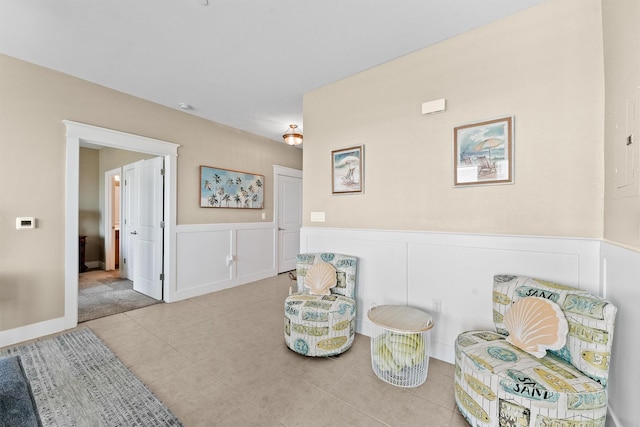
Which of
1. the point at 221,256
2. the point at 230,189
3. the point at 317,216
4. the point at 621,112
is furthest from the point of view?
the point at 230,189

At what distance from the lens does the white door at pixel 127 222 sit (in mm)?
4391

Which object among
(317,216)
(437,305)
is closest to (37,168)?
(317,216)

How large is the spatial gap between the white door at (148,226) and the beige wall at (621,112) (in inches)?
174

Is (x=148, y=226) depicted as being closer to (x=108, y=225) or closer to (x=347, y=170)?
(x=108, y=225)

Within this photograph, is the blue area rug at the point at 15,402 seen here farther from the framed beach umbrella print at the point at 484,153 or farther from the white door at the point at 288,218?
the white door at the point at 288,218

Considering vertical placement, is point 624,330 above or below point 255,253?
above

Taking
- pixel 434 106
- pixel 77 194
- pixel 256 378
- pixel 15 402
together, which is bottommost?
pixel 256 378

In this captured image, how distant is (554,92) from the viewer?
1819 millimetres

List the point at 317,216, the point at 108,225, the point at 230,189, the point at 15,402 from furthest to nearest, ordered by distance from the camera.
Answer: the point at 108,225
the point at 230,189
the point at 317,216
the point at 15,402

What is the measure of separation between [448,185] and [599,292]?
1.15 metres

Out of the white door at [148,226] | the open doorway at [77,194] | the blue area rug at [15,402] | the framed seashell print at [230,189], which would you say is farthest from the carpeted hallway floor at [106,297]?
the blue area rug at [15,402]

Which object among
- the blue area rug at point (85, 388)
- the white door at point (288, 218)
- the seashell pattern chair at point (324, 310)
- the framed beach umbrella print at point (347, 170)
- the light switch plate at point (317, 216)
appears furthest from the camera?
the white door at point (288, 218)

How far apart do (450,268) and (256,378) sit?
175 centimetres

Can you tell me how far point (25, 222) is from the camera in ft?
8.35
